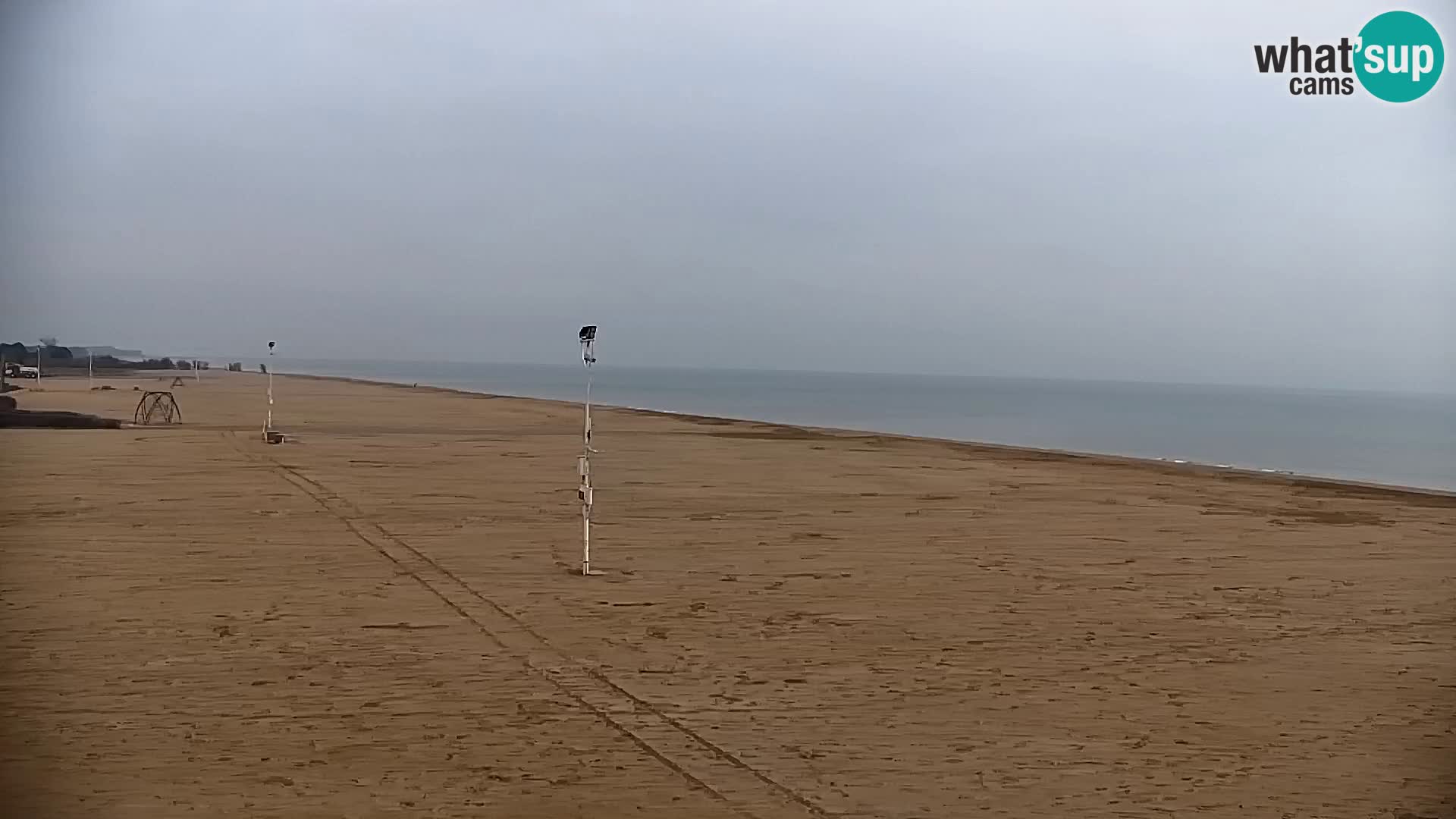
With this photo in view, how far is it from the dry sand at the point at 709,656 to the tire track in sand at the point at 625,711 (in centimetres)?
3

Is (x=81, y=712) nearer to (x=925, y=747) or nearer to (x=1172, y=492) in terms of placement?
(x=925, y=747)

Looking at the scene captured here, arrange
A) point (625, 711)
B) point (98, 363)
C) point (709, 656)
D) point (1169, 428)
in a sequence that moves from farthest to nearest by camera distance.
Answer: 1. point (98, 363)
2. point (1169, 428)
3. point (709, 656)
4. point (625, 711)

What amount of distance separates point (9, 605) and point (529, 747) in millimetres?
5464

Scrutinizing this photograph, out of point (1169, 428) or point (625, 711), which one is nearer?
point (625, 711)

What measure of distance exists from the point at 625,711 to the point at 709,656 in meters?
1.54

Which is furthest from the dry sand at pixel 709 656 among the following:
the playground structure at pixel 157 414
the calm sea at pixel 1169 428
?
the calm sea at pixel 1169 428

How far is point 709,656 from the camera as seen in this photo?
887 cm

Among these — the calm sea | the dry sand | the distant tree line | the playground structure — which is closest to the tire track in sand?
the dry sand

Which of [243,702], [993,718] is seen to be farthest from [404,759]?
[993,718]

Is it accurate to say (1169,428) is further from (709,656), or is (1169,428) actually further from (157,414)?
(709,656)

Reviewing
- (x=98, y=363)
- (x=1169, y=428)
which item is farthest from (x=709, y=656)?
(x=98, y=363)

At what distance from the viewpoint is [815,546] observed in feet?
47.6

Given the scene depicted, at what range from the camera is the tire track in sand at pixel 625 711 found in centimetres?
602

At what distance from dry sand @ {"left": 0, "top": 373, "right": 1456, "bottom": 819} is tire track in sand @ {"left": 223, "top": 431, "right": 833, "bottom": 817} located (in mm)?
27
